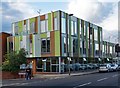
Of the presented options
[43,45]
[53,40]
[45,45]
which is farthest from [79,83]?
[43,45]

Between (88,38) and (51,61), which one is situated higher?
(88,38)

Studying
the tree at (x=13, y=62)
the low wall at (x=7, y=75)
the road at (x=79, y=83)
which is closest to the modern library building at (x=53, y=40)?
the tree at (x=13, y=62)

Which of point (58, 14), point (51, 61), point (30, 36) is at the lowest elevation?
point (51, 61)

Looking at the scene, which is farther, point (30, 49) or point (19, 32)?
point (19, 32)

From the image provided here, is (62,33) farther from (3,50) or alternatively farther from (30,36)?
(3,50)

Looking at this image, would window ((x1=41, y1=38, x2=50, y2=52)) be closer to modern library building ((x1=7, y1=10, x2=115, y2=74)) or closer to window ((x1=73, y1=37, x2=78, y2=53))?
modern library building ((x1=7, y1=10, x2=115, y2=74))

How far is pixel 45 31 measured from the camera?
170 feet

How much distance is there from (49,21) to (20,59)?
14375 mm

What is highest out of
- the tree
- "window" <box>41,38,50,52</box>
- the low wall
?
"window" <box>41,38,50,52</box>

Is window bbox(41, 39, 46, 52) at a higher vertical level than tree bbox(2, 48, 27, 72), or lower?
higher

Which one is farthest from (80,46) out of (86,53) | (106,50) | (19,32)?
(106,50)

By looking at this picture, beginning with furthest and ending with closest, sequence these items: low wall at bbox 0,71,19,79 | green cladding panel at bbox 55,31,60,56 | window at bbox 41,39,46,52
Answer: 1. window at bbox 41,39,46,52
2. green cladding panel at bbox 55,31,60,56
3. low wall at bbox 0,71,19,79

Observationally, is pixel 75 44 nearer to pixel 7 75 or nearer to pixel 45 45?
pixel 45 45

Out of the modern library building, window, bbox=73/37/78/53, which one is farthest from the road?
window, bbox=73/37/78/53
